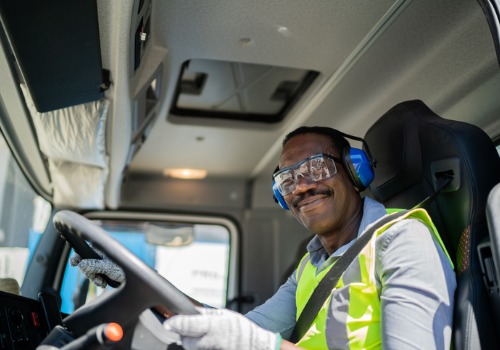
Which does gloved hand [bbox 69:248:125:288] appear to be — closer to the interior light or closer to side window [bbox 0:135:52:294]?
side window [bbox 0:135:52:294]

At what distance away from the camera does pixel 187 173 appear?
190 inches

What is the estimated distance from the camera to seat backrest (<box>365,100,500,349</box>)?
1659 millimetres

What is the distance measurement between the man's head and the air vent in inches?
32.0

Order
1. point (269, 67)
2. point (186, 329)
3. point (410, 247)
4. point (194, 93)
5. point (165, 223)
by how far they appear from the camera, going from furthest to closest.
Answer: point (165, 223) → point (194, 93) → point (269, 67) → point (410, 247) → point (186, 329)

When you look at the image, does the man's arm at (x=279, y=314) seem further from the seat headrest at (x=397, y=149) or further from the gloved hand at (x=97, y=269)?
the gloved hand at (x=97, y=269)

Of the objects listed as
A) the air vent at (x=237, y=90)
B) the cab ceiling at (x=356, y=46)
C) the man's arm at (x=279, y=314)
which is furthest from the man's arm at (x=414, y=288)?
the air vent at (x=237, y=90)

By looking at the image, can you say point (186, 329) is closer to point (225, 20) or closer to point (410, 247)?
point (410, 247)

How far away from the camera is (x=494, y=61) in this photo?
2.37 metres

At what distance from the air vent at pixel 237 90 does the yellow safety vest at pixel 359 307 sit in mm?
1451

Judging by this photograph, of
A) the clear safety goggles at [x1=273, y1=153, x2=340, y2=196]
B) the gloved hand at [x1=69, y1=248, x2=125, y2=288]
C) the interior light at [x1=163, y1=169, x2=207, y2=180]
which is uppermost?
the interior light at [x1=163, y1=169, x2=207, y2=180]

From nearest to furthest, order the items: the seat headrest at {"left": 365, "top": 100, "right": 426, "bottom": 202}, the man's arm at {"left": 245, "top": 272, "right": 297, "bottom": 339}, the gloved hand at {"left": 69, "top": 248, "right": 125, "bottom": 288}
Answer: the gloved hand at {"left": 69, "top": 248, "right": 125, "bottom": 288} < the seat headrest at {"left": 365, "top": 100, "right": 426, "bottom": 202} < the man's arm at {"left": 245, "top": 272, "right": 297, "bottom": 339}

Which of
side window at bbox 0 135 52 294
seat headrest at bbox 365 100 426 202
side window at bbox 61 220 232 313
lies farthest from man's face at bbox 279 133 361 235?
side window at bbox 61 220 232 313

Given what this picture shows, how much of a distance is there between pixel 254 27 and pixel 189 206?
267cm

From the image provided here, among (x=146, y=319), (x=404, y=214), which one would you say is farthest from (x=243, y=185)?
(x=146, y=319)
